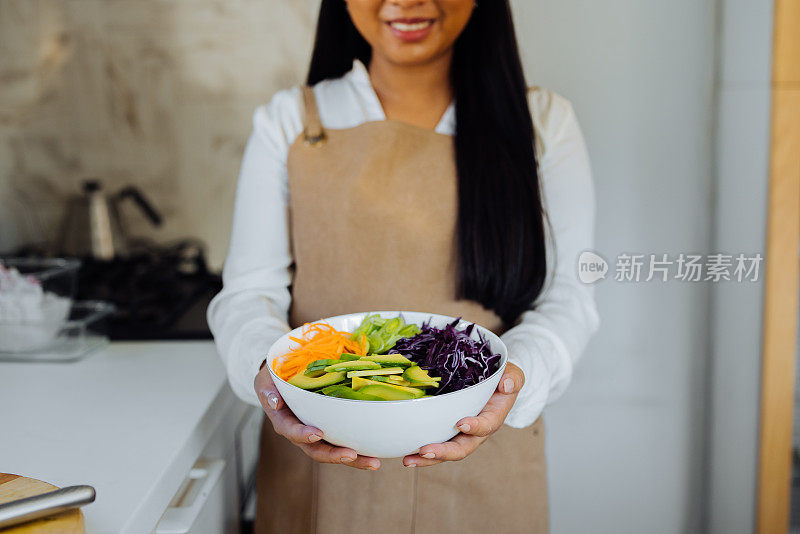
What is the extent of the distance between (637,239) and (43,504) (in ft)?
3.50

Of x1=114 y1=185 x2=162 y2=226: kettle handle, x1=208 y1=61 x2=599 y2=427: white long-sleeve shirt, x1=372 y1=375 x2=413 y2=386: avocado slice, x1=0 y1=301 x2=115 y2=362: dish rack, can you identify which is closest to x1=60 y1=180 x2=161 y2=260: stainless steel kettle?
x1=114 y1=185 x2=162 y2=226: kettle handle

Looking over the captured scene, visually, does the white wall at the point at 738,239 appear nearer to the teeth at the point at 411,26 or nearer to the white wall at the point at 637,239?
the white wall at the point at 637,239

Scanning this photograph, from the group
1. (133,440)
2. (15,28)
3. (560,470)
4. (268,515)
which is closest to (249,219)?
(133,440)

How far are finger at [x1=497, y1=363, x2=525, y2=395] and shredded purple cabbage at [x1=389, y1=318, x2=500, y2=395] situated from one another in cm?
2

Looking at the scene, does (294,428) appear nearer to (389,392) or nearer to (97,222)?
(389,392)

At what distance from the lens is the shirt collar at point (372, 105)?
1.06 metres

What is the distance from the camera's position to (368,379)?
2.26ft

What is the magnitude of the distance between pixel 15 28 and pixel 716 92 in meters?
1.65

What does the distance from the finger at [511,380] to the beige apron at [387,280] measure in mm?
220

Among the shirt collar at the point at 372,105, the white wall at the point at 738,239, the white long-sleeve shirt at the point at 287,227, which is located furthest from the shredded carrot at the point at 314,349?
the white wall at the point at 738,239

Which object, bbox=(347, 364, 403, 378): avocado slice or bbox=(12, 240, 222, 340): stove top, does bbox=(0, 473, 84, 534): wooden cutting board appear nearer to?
bbox=(347, 364, 403, 378): avocado slice

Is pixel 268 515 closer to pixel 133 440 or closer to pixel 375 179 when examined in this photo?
pixel 133 440

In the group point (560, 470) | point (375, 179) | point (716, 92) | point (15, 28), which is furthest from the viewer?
point (15, 28)

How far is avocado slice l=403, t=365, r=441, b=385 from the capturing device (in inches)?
27.6
